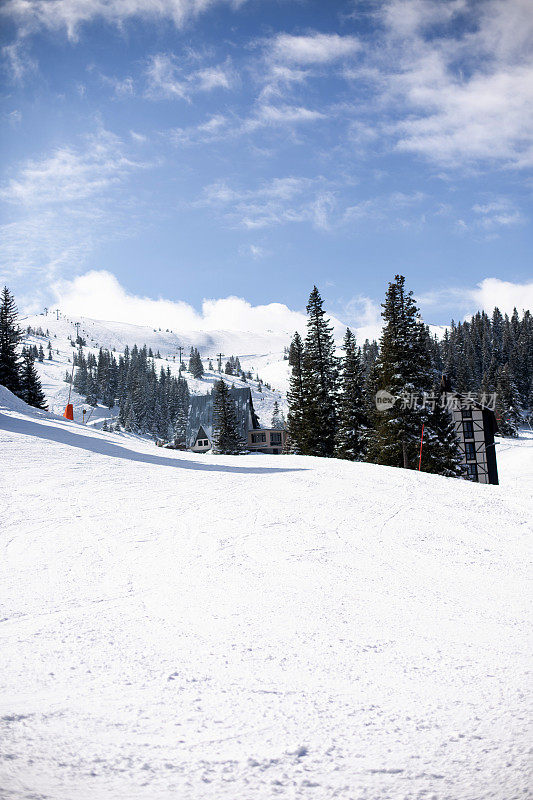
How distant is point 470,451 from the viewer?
145 feet

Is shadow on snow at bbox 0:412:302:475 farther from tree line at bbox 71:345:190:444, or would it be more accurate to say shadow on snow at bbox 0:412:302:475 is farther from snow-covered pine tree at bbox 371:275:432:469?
tree line at bbox 71:345:190:444

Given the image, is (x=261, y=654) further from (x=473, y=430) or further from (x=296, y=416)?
(x=473, y=430)

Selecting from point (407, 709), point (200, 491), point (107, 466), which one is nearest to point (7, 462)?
point (107, 466)

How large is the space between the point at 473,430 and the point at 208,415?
116ft

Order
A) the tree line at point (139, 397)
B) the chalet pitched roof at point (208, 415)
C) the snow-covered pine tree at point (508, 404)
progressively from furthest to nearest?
the tree line at point (139, 397) < the snow-covered pine tree at point (508, 404) < the chalet pitched roof at point (208, 415)

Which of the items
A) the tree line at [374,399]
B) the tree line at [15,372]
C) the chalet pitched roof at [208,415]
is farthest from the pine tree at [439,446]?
the chalet pitched roof at [208,415]

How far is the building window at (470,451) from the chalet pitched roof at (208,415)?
29.8 meters

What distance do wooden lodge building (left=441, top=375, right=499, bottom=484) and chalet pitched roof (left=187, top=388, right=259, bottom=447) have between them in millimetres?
28913

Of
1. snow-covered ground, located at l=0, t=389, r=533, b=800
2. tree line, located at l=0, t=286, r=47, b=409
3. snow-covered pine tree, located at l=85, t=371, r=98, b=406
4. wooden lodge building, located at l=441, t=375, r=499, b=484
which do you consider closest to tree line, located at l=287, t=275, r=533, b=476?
wooden lodge building, located at l=441, t=375, r=499, b=484

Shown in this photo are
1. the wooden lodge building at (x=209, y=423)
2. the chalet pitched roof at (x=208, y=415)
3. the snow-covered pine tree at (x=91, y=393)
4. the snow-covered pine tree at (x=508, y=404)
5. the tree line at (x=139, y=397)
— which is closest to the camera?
the wooden lodge building at (x=209, y=423)

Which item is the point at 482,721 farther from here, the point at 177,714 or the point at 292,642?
the point at 177,714

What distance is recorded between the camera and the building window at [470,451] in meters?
43.8

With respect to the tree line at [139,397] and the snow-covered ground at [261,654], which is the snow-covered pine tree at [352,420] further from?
the tree line at [139,397]

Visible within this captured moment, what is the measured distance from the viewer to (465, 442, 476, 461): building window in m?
43.8
